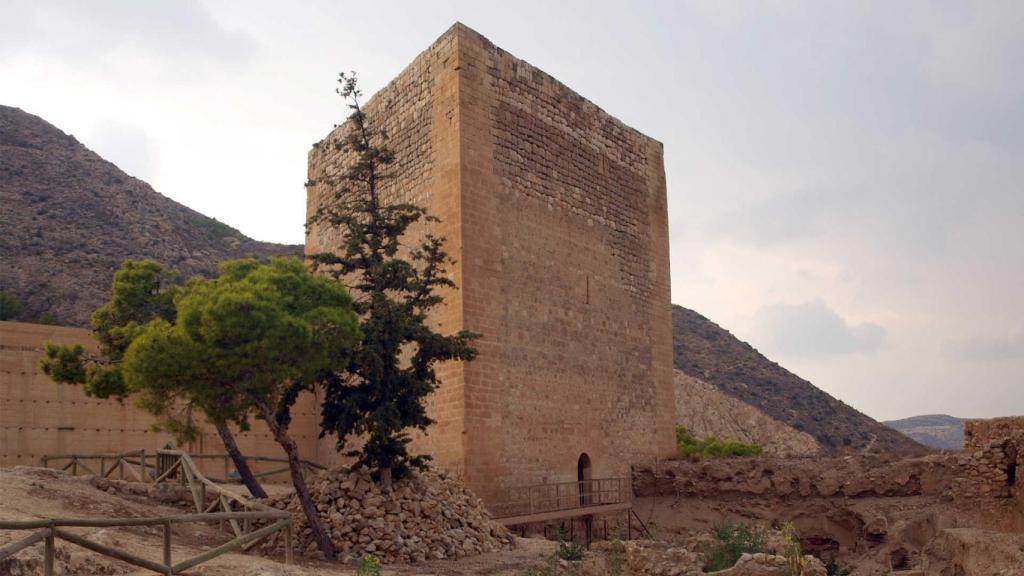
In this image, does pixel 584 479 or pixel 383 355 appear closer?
pixel 383 355

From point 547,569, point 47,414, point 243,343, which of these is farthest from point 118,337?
point 547,569

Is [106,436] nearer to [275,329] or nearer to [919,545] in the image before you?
[275,329]

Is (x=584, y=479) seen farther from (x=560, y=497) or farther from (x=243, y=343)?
(x=243, y=343)

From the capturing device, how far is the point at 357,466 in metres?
12.8

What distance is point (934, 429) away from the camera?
104 meters

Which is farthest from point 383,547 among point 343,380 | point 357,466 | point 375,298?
point 375,298

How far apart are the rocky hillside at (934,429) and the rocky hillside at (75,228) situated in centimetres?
6739

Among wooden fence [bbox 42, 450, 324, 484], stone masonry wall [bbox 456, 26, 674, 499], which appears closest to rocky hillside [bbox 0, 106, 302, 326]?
wooden fence [bbox 42, 450, 324, 484]

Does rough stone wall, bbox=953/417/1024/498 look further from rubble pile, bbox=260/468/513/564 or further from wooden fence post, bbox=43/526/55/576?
wooden fence post, bbox=43/526/55/576

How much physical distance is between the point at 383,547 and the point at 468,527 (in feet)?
5.37

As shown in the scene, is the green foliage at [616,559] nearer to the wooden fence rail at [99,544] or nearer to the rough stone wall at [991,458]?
the wooden fence rail at [99,544]

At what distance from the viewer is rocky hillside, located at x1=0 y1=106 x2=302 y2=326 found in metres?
36.2

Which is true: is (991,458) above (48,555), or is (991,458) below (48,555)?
above

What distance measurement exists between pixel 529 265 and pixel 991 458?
8080 millimetres
